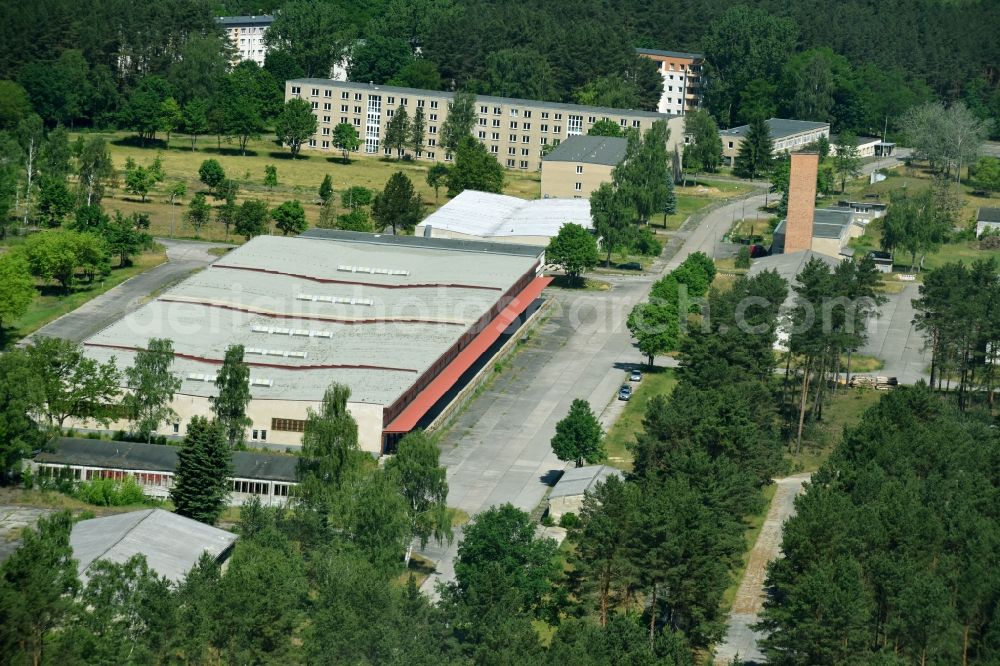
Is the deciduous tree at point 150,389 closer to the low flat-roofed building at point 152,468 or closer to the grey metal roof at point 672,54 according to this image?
the low flat-roofed building at point 152,468

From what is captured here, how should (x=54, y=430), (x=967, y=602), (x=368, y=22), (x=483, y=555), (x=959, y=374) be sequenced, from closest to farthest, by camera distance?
(x=967, y=602) < (x=483, y=555) < (x=54, y=430) < (x=959, y=374) < (x=368, y=22)

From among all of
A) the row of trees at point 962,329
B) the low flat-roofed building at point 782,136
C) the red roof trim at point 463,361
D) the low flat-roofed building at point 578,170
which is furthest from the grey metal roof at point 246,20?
the row of trees at point 962,329

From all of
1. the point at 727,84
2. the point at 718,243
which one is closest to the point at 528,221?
the point at 718,243

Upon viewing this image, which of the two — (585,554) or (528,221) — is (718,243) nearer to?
(528,221)

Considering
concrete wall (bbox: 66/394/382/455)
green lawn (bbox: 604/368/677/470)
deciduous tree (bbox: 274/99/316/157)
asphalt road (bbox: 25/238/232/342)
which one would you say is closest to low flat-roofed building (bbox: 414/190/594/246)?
asphalt road (bbox: 25/238/232/342)

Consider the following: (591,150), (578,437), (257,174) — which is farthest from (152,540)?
(257,174)

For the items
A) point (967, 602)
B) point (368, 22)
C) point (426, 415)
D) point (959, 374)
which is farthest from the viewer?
point (368, 22)
